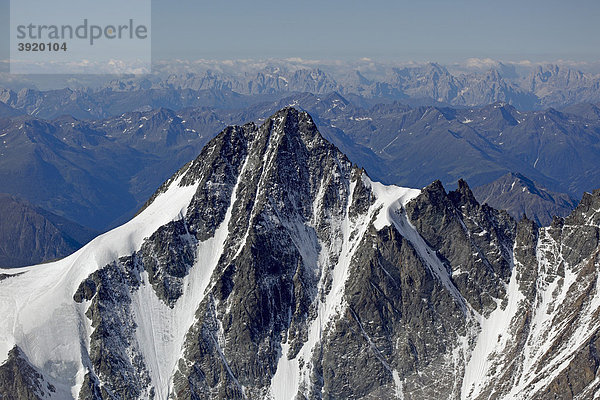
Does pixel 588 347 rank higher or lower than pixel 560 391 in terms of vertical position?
higher

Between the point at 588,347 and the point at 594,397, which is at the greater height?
the point at 588,347
